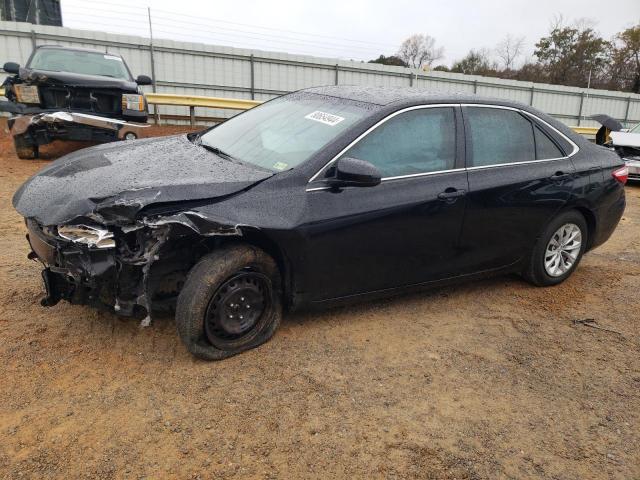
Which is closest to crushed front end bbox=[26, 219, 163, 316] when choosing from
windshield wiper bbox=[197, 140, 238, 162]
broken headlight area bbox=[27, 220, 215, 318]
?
broken headlight area bbox=[27, 220, 215, 318]

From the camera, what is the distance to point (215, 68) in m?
16.3

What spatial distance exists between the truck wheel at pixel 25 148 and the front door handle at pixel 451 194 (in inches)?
302

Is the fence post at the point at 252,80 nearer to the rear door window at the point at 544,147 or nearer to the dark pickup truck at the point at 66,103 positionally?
the dark pickup truck at the point at 66,103

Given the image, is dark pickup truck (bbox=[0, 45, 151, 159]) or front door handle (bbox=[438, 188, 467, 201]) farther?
dark pickup truck (bbox=[0, 45, 151, 159])

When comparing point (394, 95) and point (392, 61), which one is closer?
point (394, 95)

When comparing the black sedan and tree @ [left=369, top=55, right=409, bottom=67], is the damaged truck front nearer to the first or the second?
the black sedan

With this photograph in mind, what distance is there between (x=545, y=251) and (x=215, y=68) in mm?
14006

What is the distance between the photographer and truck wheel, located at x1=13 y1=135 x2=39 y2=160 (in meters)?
8.71

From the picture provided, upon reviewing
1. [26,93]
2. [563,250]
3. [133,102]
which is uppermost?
[26,93]

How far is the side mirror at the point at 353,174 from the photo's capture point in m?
3.20

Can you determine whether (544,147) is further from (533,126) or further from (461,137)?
(461,137)

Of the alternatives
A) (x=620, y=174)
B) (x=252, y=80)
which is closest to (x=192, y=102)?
(x=252, y=80)

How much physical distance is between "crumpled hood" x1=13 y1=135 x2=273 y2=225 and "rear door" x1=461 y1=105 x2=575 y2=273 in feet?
5.47

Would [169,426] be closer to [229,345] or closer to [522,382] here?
A: [229,345]
